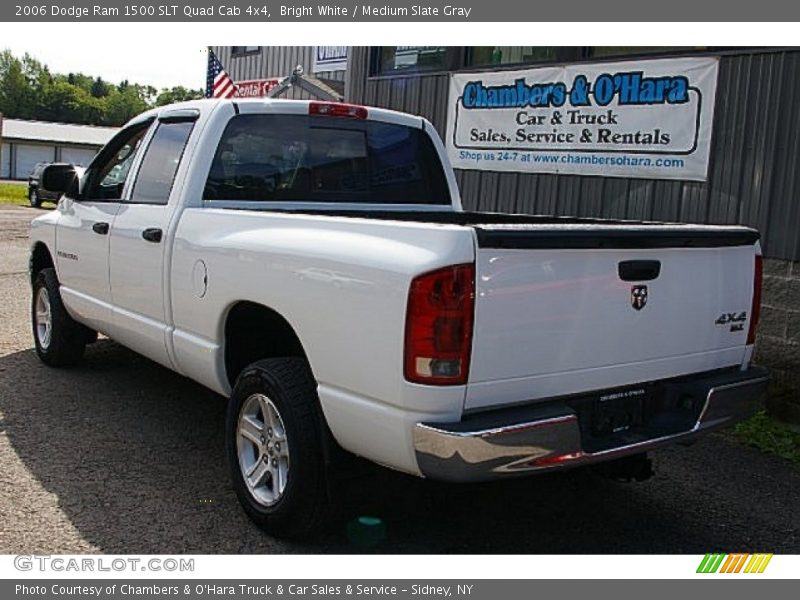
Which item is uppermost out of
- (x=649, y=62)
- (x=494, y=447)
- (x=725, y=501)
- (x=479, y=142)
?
(x=649, y=62)

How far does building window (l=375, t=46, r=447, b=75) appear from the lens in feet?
30.2

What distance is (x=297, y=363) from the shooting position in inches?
143

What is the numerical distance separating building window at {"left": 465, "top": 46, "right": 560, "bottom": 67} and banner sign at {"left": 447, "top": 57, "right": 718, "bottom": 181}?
6.2 inches

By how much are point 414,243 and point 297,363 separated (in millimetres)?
940

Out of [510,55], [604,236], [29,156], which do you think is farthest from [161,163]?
[29,156]

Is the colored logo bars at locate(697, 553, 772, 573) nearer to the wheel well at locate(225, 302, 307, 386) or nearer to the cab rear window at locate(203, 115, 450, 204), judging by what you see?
the wheel well at locate(225, 302, 307, 386)

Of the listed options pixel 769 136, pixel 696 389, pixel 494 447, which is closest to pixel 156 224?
pixel 494 447

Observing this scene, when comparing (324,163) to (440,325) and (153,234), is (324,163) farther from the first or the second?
(440,325)

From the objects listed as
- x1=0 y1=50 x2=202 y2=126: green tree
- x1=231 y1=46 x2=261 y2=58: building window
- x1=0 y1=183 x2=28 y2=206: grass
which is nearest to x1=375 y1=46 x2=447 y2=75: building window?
x1=231 y1=46 x2=261 y2=58: building window

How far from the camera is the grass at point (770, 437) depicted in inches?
215

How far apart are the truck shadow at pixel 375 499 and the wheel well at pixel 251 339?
0.67 meters

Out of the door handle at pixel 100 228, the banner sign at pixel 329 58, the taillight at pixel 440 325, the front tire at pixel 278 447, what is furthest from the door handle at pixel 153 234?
the banner sign at pixel 329 58

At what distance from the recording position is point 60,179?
5816 mm

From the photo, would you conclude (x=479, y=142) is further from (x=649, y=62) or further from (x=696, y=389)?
(x=696, y=389)
